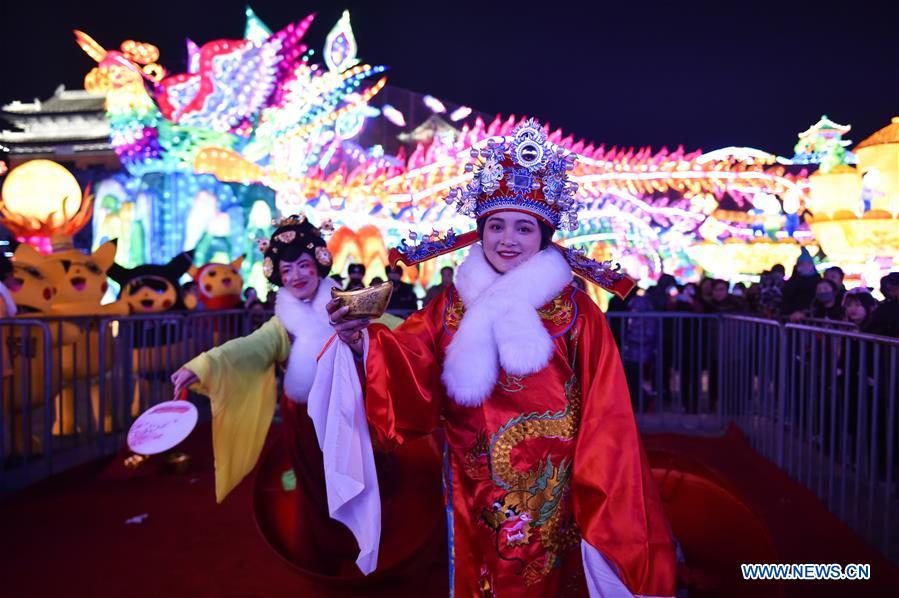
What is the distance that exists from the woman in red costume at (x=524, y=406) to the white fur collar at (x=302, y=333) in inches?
41.7

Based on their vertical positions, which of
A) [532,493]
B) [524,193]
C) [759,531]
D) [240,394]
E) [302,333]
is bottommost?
[759,531]

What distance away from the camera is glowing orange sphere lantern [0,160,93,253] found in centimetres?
836

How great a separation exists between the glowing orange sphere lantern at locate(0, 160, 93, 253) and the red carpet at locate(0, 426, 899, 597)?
3.65 m

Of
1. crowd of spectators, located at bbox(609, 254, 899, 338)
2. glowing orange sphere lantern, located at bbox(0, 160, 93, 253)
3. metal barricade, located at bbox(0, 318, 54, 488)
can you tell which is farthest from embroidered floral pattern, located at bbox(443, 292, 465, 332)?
glowing orange sphere lantern, located at bbox(0, 160, 93, 253)

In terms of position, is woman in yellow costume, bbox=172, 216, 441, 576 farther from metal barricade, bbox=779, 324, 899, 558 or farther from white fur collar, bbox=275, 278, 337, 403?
metal barricade, bbox=779, 324, 899, 558

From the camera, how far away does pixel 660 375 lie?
755cm

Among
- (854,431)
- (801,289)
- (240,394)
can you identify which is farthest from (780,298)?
(240,394)

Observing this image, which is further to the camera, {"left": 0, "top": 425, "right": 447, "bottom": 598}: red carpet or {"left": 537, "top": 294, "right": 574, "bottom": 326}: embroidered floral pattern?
{"left": 0, "top": 425, "right": 447, "bottom": 598}: red carpet

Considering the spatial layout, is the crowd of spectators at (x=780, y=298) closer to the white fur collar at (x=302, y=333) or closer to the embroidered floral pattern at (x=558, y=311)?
the embroidered floral pattern at (x=558, y=311)

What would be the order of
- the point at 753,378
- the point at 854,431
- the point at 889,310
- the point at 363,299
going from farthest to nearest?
the point at 753,378 → the point at 854,431 → the point at 889,310 → the point at 363,299

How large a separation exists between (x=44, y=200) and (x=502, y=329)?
760cm

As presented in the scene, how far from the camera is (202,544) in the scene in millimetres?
4348

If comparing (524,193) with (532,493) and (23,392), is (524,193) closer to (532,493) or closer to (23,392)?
(532,493)

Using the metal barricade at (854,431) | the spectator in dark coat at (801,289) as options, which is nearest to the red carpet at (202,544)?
the metal barricade at (854,431)
